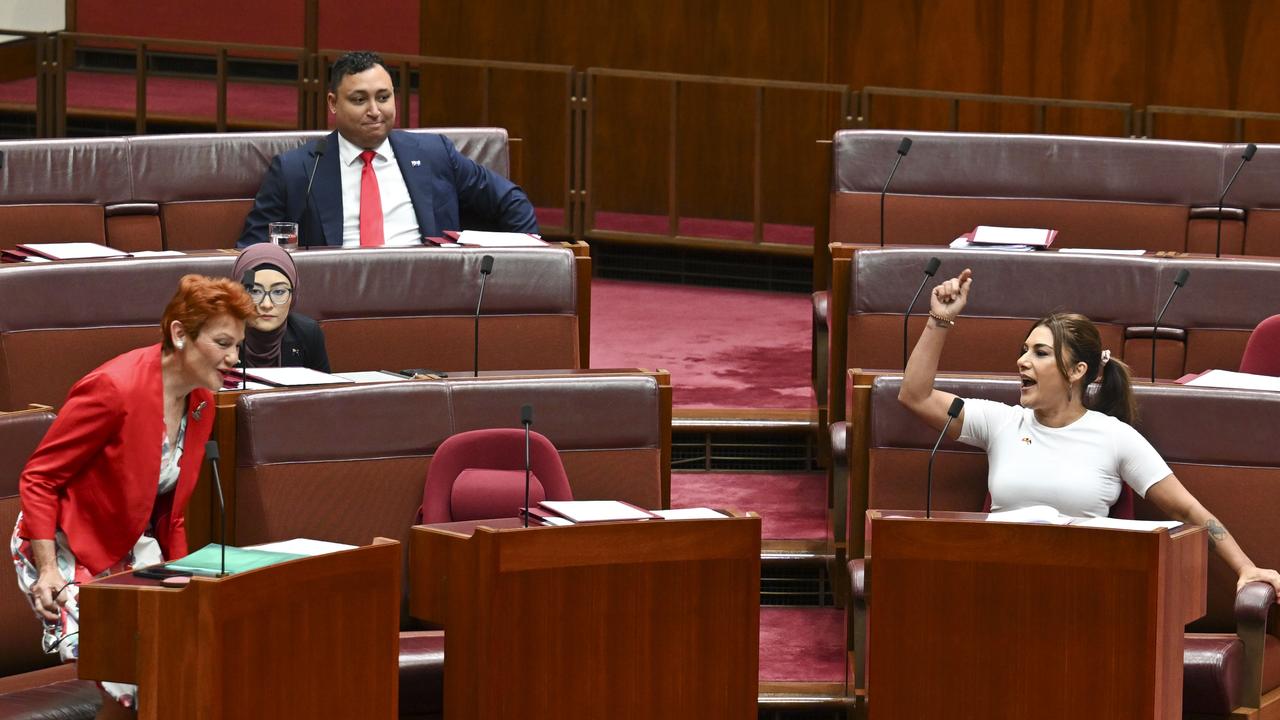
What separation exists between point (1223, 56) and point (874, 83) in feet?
3.04

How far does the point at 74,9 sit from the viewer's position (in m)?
7.14

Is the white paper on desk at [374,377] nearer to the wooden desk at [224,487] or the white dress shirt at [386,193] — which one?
the wooden desk at [224,487]

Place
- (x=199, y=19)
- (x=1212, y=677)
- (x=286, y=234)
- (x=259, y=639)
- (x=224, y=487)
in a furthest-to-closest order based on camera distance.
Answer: (x=199, y=19), (x=286, y=234), (x=224, y=487), (x=1212, y=677), (x=259, y=639)

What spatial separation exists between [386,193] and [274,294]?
0.78 m

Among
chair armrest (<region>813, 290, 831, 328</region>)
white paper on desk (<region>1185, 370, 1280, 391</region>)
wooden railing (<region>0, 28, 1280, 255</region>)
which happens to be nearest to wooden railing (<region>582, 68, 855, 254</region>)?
wooden railing (<region>0, 28, 1280, 255</region>)

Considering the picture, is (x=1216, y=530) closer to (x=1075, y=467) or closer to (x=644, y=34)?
(x=1075, y=467)

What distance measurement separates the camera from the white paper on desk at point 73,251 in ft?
10.5

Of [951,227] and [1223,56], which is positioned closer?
[951,227]

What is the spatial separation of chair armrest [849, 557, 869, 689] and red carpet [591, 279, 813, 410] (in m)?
1.22

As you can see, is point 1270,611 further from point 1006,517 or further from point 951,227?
point 951,227

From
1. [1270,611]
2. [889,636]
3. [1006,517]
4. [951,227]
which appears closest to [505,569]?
[889,636]

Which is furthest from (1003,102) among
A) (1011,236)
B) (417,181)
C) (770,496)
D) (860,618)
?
(860,618)

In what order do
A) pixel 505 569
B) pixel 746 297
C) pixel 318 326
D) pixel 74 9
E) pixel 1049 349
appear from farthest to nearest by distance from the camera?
pixel 74 9 → pixel 746 297 → pixel 318 326 → pixel 1049 349 → pixel 505 569

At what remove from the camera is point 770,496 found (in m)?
3.50
